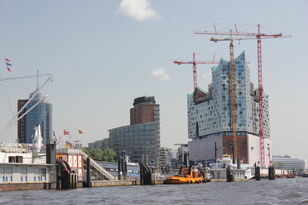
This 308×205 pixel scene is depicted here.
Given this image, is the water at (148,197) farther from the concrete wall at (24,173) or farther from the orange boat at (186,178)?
the orange boat at (186,178)

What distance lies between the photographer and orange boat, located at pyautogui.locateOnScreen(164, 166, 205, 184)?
144125mm

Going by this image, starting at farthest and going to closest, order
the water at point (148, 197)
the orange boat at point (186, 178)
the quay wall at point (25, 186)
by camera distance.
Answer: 1. the orange boat at point (186, 178)
2. the quay wall at point (25, 186)
3. the water at point (148, 197)

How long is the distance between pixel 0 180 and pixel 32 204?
107ft

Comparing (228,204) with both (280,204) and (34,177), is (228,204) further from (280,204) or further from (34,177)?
(34,177)

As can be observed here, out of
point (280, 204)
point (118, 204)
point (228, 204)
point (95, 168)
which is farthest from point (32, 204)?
point (95, 168)

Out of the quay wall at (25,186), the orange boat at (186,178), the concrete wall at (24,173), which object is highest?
the concrete wall at (24,173)

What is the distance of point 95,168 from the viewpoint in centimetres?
14175

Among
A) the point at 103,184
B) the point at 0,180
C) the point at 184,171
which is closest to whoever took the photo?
the point at 0,180

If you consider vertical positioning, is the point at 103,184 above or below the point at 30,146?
below

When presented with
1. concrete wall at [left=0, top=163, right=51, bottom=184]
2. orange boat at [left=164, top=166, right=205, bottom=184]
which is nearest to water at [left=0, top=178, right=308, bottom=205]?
concrete wall at [left=0, top=163, right=51, bottom=184]

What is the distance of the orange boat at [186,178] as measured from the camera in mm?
144125

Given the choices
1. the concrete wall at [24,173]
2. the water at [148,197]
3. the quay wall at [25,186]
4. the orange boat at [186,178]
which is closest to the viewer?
the water at [148,197]

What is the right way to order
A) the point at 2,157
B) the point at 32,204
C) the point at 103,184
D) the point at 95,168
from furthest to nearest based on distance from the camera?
the point at 95,168
the point at 103,184
the point at 2,157
the point at 32,204

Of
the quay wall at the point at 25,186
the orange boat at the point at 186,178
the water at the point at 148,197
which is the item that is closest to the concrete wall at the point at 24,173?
the quay wall at the point at 25,186
